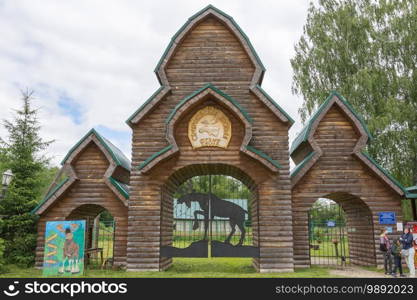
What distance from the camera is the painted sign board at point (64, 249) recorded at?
12.2m

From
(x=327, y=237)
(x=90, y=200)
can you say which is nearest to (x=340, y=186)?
(x=327, y=237)

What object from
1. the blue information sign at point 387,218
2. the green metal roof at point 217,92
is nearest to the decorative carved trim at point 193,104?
the green metal roof at point 217,92

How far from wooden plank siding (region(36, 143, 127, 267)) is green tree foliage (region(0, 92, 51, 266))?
764 mm

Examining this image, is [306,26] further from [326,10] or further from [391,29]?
[391,29]

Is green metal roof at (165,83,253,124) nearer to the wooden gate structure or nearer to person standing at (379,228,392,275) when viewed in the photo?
the wooden gate structure

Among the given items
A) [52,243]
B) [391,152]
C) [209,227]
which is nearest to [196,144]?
[209,227]

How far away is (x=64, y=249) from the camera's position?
12.3 meters

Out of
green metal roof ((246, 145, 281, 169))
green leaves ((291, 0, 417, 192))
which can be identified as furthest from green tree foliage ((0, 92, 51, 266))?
green leaves ((291, 0, 417, 192))

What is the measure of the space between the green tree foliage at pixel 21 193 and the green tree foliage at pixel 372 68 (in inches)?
737

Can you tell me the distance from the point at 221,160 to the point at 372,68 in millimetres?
15635

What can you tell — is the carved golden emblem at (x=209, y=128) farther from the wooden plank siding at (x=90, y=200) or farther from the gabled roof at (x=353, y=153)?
the wooden plank siding at (x=90, y=200)

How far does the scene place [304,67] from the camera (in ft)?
86.1

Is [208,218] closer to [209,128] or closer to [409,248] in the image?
[209,128]

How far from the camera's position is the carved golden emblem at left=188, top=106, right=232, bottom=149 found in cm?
1395
